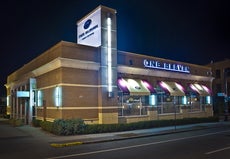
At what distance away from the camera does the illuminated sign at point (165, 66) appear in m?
29.6

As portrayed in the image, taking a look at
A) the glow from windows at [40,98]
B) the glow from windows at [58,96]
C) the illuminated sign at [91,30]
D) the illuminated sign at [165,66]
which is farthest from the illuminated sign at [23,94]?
the illuminated sign at [165,66]

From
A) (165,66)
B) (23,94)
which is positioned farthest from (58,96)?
(165,66)

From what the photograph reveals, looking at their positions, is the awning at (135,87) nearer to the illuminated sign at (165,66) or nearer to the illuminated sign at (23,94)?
the illuminated sign at (165,66)

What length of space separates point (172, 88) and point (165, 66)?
8.94ft

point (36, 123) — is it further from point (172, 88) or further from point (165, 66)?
point (172, 88)

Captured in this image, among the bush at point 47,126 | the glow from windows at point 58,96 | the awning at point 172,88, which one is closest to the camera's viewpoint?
the bush at point 47,126

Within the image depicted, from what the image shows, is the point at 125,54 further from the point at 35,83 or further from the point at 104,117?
the point at 35,83

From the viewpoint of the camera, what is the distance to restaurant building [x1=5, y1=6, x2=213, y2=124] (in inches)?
906

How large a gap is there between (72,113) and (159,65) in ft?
41.5

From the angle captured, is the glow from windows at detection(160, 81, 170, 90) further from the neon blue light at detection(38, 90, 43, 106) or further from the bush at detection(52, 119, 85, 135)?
the neon blue light at detection(38, 90, 43, 106)

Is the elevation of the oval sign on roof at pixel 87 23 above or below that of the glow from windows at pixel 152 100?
above

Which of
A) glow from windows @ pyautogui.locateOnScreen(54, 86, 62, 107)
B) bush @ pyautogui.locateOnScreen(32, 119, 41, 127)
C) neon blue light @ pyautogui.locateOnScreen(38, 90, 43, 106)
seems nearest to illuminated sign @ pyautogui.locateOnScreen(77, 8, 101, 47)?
glow from windows @ pyautogui.locateOnScreen(54, 86, 62, 107)

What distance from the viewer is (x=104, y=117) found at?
24047 millimetres

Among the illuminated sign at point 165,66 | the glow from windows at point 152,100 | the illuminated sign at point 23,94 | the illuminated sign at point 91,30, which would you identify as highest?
the illuminated sign at point 91,30
